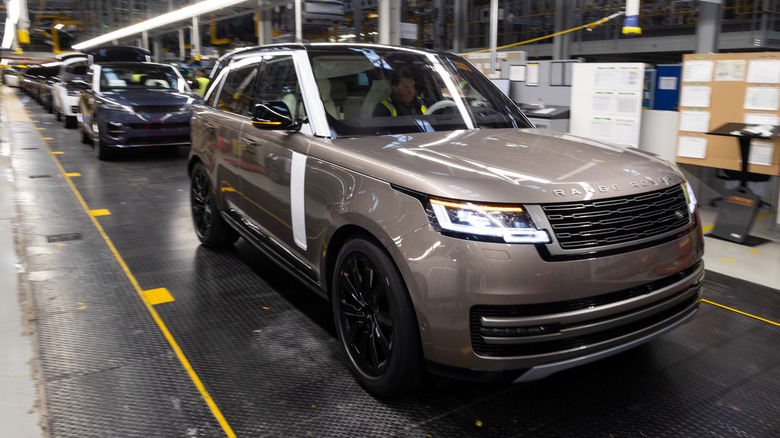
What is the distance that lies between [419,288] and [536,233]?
0.50 meters

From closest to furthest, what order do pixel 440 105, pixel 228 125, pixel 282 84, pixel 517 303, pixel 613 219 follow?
pixel 517 303 → pixel 613 219 → pixel 440 105 → pixel 282 84 → pixel 228 125

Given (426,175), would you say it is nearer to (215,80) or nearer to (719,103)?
(215,80)

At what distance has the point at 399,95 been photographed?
3.50 metres

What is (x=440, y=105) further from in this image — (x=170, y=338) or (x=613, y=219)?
(x=170, y=338)

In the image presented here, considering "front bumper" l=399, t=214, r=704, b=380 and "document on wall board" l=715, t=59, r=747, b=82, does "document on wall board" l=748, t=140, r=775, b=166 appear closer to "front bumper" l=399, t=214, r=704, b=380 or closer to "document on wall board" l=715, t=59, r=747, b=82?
"document on wall board" l=715, t=59, r=747, b=82

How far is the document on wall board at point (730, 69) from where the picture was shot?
6.14m

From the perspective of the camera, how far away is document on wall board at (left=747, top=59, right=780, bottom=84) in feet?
19.1

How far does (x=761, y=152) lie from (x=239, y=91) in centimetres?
501

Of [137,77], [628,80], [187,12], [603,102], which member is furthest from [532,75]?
[187,12]

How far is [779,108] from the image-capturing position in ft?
19.0

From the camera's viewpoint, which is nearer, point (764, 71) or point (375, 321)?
point (375, 321)

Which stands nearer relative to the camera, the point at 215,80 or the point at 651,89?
the point at 215,80

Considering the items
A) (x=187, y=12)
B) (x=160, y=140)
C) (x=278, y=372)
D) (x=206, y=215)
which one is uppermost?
(x=187, y=12)

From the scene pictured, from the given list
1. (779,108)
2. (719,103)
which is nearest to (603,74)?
(719,103)
